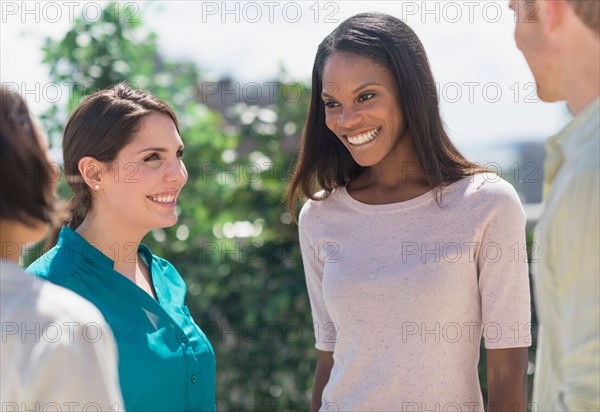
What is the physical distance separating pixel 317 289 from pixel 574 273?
4.54ft

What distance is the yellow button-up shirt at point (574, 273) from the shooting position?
1.39 meters

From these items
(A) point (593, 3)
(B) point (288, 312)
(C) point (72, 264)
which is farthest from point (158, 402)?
(B) point (288, 312)

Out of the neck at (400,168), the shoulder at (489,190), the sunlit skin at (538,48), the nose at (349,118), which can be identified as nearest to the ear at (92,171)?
the nose at (349,118)

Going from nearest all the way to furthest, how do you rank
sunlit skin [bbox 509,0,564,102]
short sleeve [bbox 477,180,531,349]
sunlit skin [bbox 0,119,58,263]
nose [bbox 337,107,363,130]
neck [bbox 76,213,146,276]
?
sunlit skin [bbox 0,119,58,263] → sunlit skin [bbox 509,0,564,102] → short sleeve [bbox 477,180,531,349] → nose [bbox 337,107,363,130] → neck [bbox 76,213,146,276]

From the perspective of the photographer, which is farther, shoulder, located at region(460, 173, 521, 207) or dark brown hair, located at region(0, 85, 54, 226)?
shoulder, located at region(460, 173, 521, 207)

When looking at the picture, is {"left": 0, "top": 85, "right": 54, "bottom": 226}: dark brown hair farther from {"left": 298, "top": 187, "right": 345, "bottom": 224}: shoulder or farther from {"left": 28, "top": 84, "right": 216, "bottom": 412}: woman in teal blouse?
{"left": 298, "top": 187, "right": 345, "bottom": 224}: shoulder

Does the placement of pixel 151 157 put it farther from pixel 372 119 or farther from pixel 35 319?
pixel 35 319

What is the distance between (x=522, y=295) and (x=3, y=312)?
4.77 ft

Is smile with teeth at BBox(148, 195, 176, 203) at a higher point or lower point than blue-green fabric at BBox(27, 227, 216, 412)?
higher

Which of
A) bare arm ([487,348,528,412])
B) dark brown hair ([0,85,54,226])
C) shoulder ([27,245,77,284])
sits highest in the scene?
dark brown hair ([0,85,54,226])

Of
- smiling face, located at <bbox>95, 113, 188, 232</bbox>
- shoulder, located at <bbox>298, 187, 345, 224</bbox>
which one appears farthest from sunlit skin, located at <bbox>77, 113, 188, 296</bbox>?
shoulder, located at <bbox>298, 187, 345, 224</bbox>

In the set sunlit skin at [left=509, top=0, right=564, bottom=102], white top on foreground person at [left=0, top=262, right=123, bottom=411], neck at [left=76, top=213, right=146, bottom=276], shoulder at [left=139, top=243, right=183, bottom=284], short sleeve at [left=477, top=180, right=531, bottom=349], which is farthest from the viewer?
shoulder at [left=139, top=243, right=183, bottom=284]

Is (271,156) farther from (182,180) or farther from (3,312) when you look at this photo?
(3,312)

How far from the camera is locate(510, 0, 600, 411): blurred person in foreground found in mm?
1395
